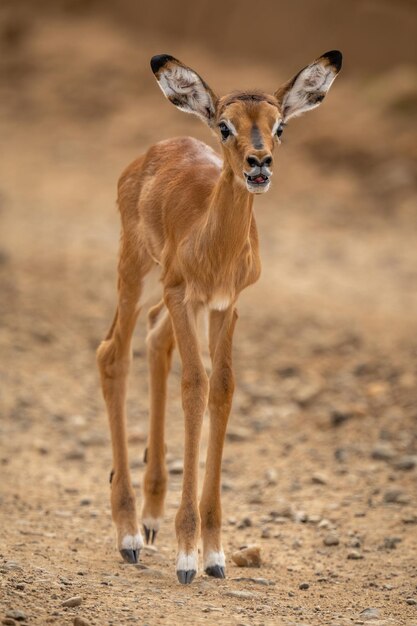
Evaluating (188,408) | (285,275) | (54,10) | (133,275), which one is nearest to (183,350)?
(188,408)

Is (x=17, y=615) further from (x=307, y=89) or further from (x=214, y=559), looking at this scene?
(x=307, y=89)

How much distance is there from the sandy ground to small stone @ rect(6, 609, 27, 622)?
2cm

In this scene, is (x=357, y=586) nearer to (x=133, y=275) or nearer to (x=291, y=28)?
(x=133, y=275)

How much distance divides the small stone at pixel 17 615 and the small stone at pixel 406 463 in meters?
5.72

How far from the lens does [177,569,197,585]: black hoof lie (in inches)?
337

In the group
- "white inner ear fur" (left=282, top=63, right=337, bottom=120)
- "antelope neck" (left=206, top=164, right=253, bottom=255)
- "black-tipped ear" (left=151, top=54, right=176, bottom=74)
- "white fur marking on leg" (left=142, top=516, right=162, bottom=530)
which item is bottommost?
"white fur marking on leg" (left=142, top=516, right=162, bottom=530)

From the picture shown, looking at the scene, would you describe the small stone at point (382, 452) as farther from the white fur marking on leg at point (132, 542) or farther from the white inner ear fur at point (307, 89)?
the white inner ear fur at point (307, 89)

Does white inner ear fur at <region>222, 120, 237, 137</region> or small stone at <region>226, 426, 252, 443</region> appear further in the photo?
small stone at <region>226, 426, 252, 443</region>

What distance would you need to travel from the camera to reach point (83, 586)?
8.21 metres

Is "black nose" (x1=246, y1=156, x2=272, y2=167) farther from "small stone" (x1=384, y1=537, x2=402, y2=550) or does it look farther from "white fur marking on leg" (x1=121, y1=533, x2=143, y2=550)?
"small stone" (x1=384, y1=537, x2=402, y2=550)

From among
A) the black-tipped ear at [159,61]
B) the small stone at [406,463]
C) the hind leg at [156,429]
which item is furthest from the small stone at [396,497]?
the black-tipped ear at [159,61]

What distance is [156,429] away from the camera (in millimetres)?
10062

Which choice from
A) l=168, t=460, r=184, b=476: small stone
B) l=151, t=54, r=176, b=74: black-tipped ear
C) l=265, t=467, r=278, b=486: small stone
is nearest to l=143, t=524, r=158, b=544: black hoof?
l=168, t=460, r=184, b=476: small stone

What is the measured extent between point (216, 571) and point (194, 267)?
2248 mm
